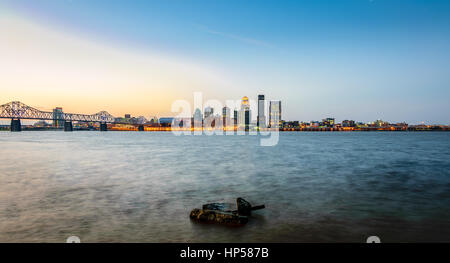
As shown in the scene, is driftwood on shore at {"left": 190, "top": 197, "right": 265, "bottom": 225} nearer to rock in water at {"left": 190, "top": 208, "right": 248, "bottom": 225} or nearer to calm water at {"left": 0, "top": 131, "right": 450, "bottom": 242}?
rock in water at {"left": 190, "top": 208, "right": 248, "bottom": 225}

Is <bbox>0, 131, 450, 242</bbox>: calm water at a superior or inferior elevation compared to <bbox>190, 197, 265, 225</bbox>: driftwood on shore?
inferior

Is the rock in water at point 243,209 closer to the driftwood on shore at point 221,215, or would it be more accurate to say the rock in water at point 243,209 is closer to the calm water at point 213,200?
the driftwood on shore at point 221,215

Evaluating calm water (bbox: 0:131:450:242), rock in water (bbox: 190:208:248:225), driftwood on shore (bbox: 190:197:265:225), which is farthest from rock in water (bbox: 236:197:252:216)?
rock in water (bbox: 190:208:248:225)

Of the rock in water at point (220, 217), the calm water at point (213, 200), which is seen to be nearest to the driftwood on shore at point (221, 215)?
the rock in water at point (220, 217)

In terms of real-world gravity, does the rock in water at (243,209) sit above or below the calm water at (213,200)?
above

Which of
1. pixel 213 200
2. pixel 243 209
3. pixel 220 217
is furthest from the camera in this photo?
pixel 213 200

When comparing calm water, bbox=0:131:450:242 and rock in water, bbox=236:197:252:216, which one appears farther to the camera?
rock in water, bbox=236:197:252:216

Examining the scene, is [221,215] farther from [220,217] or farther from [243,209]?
[243,209]

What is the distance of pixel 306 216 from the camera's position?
444 inches

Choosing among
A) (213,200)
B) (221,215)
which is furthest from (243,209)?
(213,200)

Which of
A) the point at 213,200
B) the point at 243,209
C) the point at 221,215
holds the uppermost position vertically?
the point at 221,215
